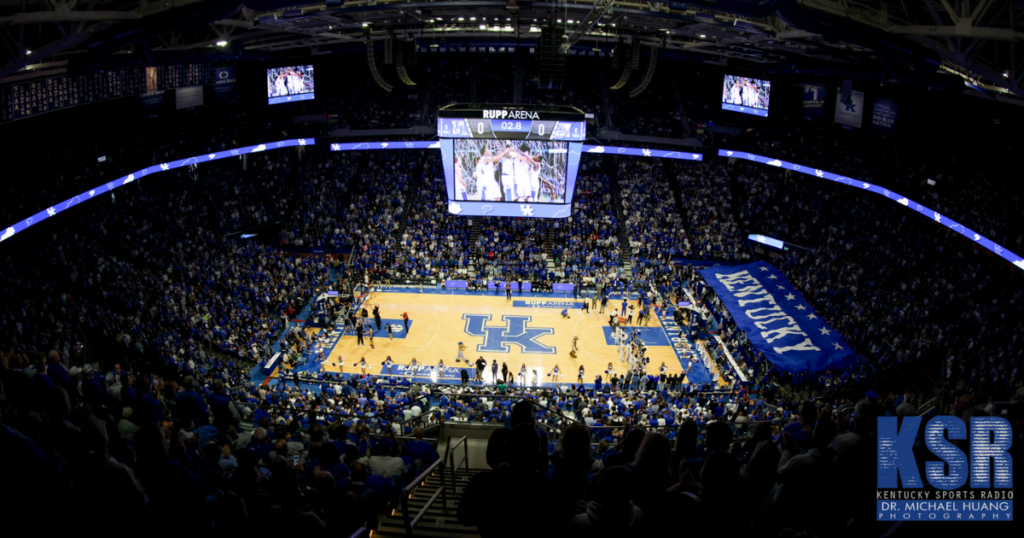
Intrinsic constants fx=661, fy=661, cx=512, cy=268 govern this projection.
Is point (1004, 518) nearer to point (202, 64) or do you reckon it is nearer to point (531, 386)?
point (531, 386)

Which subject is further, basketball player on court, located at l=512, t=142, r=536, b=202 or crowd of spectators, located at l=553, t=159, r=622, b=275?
crowd of spectators, located at l=553, t=159, r=622, b=275

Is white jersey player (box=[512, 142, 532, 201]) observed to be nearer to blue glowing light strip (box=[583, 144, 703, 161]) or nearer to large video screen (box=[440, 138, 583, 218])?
large video screen (box=[440, 138, 583, 218])

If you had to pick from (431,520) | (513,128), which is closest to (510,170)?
(513,128)

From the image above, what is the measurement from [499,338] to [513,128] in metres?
11.5

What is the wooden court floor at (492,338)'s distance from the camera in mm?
28406

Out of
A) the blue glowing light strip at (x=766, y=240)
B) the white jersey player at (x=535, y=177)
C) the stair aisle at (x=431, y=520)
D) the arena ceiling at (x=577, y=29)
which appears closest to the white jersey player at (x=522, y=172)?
the white jersey player at (x=535, y=177)

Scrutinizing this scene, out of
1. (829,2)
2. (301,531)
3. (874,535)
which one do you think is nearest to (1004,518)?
(874,535)

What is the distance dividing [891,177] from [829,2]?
17.3 m

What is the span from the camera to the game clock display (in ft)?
114

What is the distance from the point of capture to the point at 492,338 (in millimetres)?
30844

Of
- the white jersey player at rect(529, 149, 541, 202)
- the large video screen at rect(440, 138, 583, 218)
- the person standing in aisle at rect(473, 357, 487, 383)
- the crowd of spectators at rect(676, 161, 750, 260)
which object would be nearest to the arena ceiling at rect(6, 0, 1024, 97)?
the large video screen at rect(440, 138, 583, 218)
